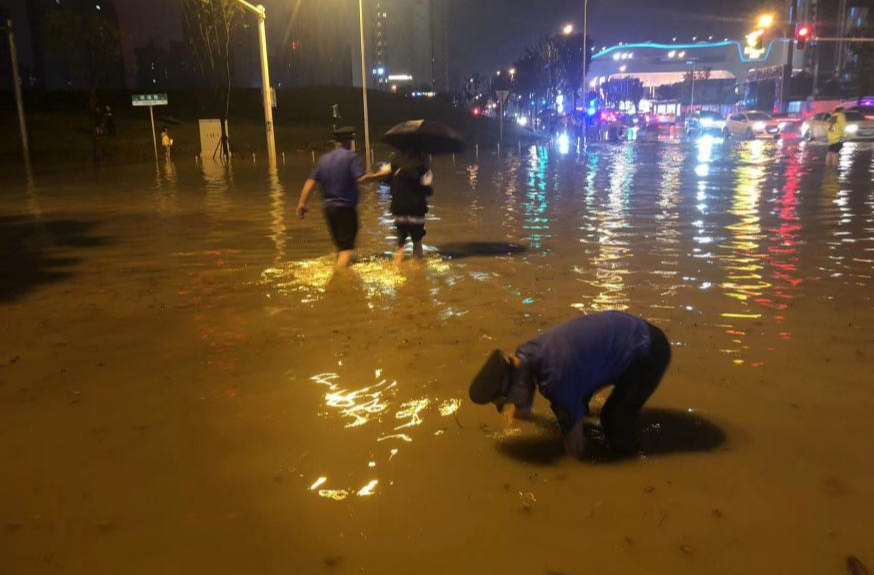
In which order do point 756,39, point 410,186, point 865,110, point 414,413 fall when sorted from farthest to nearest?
point 865,110 < point 756,39 < point 410,186 < point 414,413

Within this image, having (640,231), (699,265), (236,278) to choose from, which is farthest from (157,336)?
(640,231)

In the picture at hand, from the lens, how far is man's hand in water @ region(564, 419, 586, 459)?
3874 mm

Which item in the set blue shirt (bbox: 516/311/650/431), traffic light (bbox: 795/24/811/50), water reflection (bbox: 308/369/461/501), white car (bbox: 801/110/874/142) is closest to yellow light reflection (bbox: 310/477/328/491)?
water reflection (bbox: 308/369/461/501)

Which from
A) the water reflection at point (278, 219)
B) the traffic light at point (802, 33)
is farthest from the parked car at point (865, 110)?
the water reflection at point (278, 219)

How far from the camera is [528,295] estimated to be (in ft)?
25.5

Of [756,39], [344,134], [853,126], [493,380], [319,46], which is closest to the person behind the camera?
[493,380]

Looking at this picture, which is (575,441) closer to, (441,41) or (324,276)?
(324,276)

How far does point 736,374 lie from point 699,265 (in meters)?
3.96

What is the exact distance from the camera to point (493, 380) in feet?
11.4

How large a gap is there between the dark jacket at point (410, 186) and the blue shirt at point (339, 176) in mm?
512

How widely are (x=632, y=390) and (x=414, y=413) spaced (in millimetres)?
1541

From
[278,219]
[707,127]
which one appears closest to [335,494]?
[278,219]

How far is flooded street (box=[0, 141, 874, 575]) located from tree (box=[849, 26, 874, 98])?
202 ft

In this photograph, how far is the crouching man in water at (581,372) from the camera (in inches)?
140
